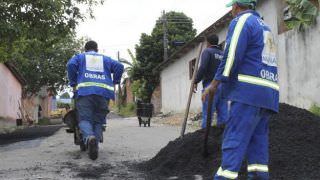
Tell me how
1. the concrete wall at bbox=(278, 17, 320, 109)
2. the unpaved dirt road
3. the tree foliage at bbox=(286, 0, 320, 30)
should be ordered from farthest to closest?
the concrete wall at bbox=(278, 17, 320, 109)
the tree foliage at bbox=(286, 0, 320, 30)
the unpaved dirt road

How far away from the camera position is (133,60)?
4525 centimetres

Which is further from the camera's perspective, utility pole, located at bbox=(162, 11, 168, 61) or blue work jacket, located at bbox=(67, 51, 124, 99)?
utility pole, located at bbox=(162, 11, 168, 61)

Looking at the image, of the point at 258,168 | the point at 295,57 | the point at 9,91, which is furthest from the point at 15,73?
the point at 258,168

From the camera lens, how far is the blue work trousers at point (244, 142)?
4777 mm

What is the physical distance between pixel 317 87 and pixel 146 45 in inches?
1244

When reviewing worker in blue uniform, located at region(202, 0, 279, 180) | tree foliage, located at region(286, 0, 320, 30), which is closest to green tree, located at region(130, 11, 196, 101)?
tree foliage, located at region(286, 0, 320, 30)

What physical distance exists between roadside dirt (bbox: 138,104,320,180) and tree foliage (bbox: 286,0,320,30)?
16.6ft

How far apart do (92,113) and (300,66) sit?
703cm

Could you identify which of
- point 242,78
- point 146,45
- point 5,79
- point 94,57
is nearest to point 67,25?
point 94,57

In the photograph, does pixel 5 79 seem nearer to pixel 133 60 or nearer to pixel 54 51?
pixel 54 51

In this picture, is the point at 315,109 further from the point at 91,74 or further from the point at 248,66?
the point at 248,66

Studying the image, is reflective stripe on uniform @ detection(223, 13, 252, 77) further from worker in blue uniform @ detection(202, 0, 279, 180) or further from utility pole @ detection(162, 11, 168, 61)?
utility pole @ detection(162, 11, 168, 61)

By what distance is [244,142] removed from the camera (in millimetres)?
4816

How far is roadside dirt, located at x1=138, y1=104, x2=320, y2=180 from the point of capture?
6.24m
